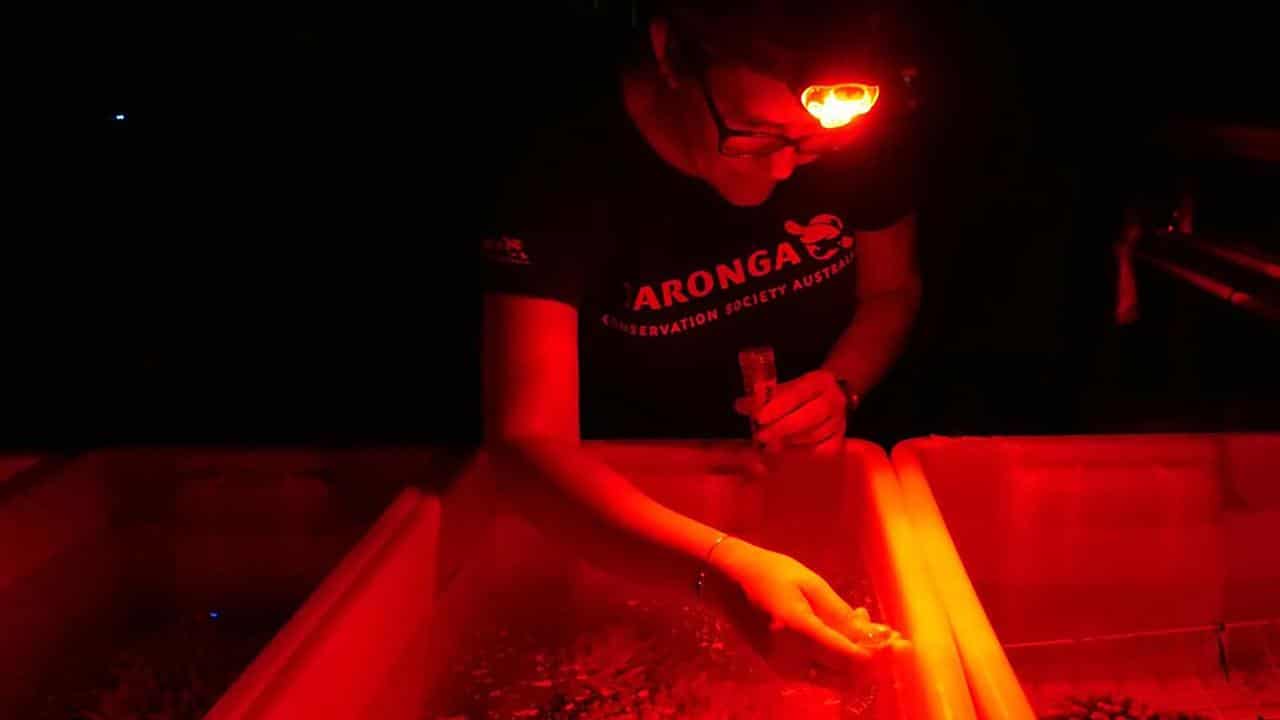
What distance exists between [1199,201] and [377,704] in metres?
1.38

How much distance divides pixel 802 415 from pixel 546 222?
16.5 inches

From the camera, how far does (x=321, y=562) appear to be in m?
1.42

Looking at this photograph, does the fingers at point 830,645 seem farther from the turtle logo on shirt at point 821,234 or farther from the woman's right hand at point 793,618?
the turtle logo on shirt at point 821,234

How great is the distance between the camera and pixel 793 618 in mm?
981

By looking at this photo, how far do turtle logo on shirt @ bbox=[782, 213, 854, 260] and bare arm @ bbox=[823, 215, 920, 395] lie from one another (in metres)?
0.06

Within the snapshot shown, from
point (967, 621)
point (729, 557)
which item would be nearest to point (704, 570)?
point (729, 557)

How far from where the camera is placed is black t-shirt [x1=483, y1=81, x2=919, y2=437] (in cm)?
131

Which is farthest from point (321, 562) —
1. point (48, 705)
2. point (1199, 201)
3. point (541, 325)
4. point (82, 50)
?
point (82, 50)

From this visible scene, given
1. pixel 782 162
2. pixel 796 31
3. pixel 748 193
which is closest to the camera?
pixel 796 31

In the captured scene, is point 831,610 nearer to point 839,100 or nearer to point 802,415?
point 802,415

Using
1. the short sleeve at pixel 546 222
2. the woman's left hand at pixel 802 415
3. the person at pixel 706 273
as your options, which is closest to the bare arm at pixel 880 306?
the person at pixel 706 273

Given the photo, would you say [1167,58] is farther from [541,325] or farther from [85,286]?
[85,286]

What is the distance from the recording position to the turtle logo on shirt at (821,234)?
1.52 metres

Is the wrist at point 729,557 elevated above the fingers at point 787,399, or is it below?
below
